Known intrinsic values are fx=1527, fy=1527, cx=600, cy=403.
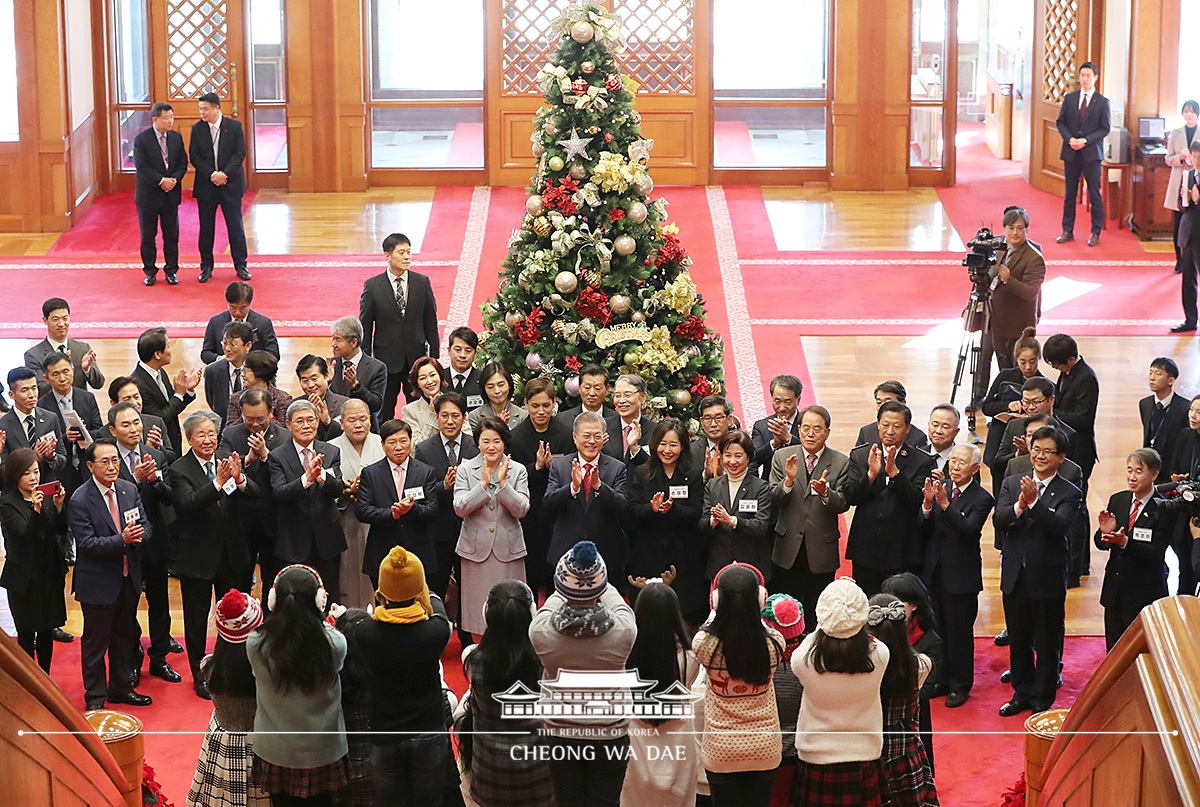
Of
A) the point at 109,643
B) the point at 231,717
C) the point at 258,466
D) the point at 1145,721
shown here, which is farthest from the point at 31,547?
the point at 1145,721

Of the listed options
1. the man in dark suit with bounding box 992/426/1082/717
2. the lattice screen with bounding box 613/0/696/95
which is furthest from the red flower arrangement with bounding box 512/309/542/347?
the lattice screen with bounding box 613/0/696/95

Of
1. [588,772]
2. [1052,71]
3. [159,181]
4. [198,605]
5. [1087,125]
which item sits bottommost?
[198,605]

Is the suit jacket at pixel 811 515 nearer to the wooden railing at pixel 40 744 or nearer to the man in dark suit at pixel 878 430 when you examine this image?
the man in dark suit at pixel 878 430

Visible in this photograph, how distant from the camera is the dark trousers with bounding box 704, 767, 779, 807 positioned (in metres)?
4.41

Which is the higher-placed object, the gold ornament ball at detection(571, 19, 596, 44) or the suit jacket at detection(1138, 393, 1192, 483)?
the gold ornament ball at detection(571, 19, 596, 44)

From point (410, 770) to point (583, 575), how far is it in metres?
0.74

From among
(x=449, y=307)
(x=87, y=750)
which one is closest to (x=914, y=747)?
(x=87, y=750)

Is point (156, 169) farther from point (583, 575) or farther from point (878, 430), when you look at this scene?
point (583, 575)

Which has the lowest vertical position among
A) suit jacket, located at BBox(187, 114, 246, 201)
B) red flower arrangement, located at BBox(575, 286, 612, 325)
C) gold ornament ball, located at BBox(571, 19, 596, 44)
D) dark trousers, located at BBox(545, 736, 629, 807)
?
dark trousers, located at BBox(545, 736, 629, 807)

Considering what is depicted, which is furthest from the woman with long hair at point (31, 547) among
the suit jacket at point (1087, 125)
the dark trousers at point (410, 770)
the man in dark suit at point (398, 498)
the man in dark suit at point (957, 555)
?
the suit jacket at point (1087, 125)

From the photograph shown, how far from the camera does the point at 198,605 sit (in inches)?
250

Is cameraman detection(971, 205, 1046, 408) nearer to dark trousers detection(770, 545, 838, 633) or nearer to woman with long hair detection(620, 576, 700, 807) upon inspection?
dark trousers detection(770, 545, 838, 633)

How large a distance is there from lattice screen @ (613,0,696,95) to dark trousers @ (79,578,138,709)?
11296mm

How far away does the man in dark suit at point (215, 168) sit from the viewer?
1313 cm
